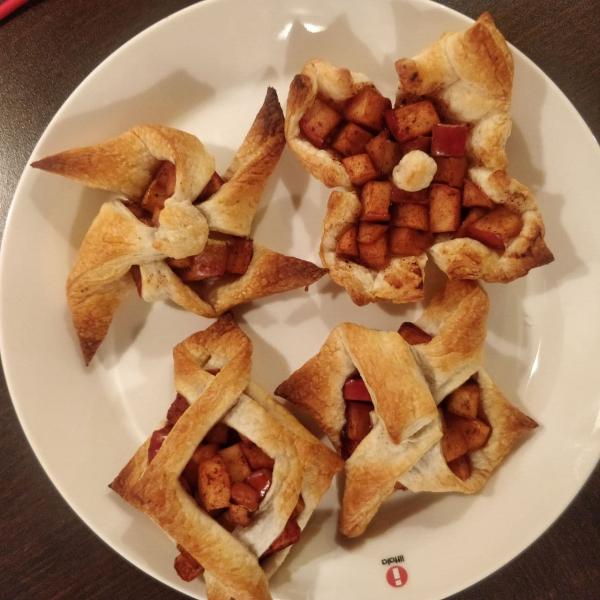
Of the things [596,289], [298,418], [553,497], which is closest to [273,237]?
[298,418]

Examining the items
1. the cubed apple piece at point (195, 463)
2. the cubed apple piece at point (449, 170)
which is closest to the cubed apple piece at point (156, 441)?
the cubed apple piece at point (195, 463)

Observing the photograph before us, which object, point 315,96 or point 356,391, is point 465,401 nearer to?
point 356,391

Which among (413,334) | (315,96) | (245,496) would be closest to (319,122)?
(315,96)

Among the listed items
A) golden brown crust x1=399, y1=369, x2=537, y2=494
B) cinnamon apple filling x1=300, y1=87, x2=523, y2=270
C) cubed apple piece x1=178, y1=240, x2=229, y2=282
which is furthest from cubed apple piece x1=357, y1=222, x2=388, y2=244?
golden brown crust x1=399, y1=369, x2=537, y2=494

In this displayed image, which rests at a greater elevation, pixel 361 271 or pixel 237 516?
pixel 361 271

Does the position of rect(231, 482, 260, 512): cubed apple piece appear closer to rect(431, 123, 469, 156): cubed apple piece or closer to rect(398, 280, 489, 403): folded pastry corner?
rect(398, 280, 489, 403): folded pastry corner

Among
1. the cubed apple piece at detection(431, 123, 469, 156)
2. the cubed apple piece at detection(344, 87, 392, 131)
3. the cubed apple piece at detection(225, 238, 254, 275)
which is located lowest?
the cubed apple piece at detection(225, 238, 254, 275)
